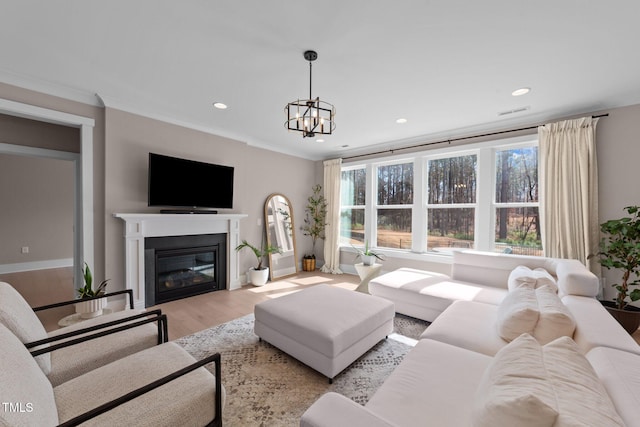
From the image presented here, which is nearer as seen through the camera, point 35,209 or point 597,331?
point 597,331

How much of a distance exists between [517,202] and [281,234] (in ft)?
13.1

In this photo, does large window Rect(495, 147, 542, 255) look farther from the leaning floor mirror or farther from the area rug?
the leaning floor mirror

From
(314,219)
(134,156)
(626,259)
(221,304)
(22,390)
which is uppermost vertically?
(134,156)

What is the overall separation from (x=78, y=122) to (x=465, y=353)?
172 inches

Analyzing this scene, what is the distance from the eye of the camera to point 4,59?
2.25 meters

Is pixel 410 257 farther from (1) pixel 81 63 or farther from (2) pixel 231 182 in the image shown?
(1) pixel 81 63

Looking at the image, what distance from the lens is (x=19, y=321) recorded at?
1.33 m

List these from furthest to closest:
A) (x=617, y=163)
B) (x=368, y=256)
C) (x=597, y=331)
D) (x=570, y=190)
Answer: (x=368, y=256)
(x=570, y=190)
(x=617, y=163)
(x=597, y=331)

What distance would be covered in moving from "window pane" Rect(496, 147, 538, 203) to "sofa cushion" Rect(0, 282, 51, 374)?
4.97m

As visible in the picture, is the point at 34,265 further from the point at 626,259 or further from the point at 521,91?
the point at 626,259

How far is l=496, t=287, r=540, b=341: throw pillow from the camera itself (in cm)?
157

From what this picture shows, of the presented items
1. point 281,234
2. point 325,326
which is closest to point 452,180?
point 281,234

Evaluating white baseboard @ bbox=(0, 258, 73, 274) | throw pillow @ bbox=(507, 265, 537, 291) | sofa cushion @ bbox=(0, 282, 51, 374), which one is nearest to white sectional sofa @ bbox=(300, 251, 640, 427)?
throw pillow @ bbox=(507, 265, 537, 291)

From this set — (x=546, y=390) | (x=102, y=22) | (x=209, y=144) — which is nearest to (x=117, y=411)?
A: (x=546, y=390)
